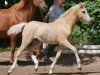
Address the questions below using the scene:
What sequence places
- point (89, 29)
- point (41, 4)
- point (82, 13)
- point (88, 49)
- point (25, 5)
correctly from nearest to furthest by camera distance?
point (82, 13) → point (41, 4) → point (25, 5) → point (88, 49) → point (89, 29)

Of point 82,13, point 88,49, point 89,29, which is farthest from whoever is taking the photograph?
point 89,29

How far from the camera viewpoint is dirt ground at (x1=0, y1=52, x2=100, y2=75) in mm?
10281

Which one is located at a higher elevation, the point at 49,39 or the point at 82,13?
the point at 82,13

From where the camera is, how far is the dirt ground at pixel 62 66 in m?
10.3

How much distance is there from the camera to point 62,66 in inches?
465

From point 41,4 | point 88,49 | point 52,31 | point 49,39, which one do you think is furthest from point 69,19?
point 88,49

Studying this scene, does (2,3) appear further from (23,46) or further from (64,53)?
(23,46)

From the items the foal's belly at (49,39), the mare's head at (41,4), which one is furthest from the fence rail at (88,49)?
the foal's belly at (49,39)

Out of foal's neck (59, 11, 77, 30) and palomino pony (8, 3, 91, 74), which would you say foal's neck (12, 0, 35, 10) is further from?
foal's neck (59, 11, 77, 30)

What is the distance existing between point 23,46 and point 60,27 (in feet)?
3.33

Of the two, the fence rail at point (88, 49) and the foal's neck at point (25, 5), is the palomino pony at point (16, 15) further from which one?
the fence rail at point (88, 49)

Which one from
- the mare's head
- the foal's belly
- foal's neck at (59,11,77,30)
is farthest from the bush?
the foal's belly

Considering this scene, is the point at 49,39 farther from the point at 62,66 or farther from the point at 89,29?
the point at 89,29

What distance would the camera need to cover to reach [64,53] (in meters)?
13.2
